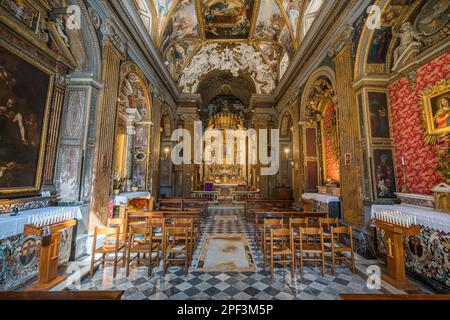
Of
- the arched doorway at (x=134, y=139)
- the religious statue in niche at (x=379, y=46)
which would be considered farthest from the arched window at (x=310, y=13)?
the arched doorway at (x=134, y=139)

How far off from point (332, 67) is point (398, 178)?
3644 mm

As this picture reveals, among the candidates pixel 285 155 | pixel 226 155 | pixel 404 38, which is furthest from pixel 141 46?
pixel 226 155

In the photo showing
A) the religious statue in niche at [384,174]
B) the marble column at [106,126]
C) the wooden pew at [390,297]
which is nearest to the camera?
the wooden pew at [390,297]

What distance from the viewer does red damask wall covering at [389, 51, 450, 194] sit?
167 inches

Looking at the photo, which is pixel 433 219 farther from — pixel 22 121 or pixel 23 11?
pixel 23 11

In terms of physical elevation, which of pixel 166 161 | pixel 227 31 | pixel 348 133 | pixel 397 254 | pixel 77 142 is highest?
pixel 227 31

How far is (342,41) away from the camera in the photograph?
18.4 feet

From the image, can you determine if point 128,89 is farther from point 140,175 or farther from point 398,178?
point 398,178

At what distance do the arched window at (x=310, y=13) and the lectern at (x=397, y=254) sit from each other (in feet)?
23.1

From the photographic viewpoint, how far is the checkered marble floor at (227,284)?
10.00ft

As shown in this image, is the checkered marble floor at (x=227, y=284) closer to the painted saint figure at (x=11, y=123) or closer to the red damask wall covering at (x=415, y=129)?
the red damask wall covering at (x=415, y=129)

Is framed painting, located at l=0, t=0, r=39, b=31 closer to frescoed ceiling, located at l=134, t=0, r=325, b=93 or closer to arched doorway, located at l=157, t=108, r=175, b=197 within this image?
frescoed ceiling, located at l=134, t=0, r=325, b=93

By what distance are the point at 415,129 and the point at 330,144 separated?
11.8ft
